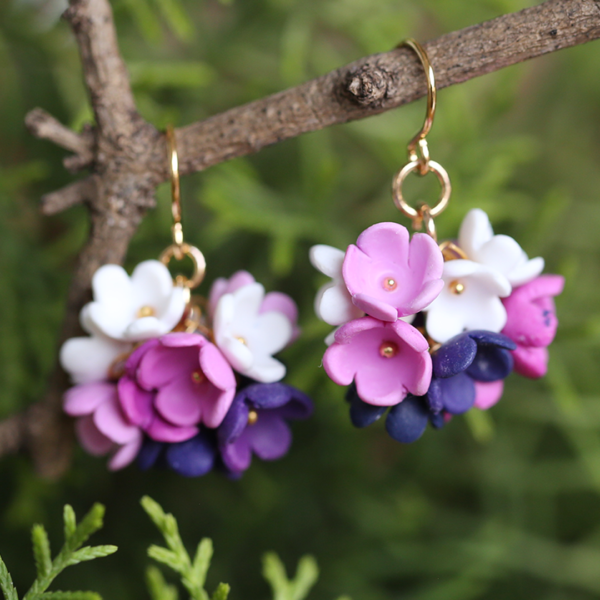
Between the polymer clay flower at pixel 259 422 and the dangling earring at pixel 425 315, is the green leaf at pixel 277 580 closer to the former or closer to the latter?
the polymer clay flower at pixel 259 422

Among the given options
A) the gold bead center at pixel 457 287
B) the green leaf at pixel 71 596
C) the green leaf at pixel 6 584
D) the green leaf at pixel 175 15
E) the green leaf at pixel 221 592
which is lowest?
the green leaf at pixel 221 592

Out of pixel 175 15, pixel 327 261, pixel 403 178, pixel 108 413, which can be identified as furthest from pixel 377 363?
pixel 175 15

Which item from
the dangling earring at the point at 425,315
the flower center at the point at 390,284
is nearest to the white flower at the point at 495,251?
the dangling earring at the point at 425,315

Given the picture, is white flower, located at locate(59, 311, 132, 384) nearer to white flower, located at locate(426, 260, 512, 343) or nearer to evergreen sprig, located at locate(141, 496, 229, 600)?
evergreen sprig, located at locate(141, 496, 229, 600)

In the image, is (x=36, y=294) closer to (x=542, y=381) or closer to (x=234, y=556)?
(x=234, y=556)

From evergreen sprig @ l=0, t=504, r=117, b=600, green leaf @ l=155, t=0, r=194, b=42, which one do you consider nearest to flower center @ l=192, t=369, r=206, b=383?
evergreen sprig @ l=0, t=504, r=117, b=600

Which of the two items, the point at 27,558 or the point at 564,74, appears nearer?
the point at 27,558

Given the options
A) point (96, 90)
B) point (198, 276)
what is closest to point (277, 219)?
point (198, 276)

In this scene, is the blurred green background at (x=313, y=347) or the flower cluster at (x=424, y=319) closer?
the flower cluster at (x=424, y=319)
